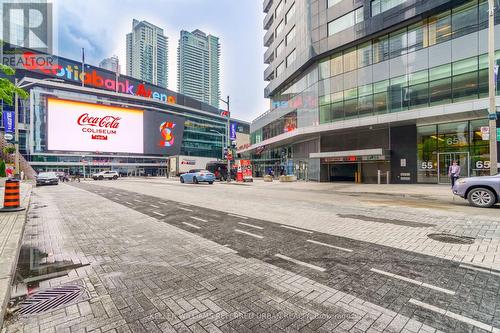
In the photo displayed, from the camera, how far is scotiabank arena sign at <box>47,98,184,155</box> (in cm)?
6419

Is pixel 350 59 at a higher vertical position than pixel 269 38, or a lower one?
lower

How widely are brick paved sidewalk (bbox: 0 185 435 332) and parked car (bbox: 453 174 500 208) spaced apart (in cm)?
1076

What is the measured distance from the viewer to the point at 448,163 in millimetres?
21750

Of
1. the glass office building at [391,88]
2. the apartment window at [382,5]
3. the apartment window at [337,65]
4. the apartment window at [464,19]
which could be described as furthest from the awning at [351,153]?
the apartment window at [382,5]

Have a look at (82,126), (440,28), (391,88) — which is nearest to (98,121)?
(82,126)

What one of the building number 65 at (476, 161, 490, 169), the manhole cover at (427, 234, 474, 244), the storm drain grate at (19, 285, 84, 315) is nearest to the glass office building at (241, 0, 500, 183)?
the building number 65 at (476, 161, 490, 169)

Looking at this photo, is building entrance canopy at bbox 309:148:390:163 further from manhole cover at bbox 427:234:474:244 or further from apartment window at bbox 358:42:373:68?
manhole cover at bbox 427:234:474:244

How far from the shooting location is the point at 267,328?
264cm

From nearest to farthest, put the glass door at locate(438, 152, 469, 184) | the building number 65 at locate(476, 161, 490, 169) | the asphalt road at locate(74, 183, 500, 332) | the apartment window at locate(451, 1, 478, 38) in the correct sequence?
the asphalt road at locate(74, 183, 500, 332) < the building number 65 at locate(476, 161, 490, 169) < the apartment window at locate(451, 1, 478, 38) < the glass door at locate(438, 152, 469, 184)

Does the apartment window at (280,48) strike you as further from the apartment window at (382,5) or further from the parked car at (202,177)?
the parked car at (202,177)

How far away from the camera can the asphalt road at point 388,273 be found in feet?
9.59

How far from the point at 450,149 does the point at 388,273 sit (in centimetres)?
2333

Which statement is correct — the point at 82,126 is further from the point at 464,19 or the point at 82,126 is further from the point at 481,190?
the point at 481,190

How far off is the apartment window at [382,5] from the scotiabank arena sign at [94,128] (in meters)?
66.8
